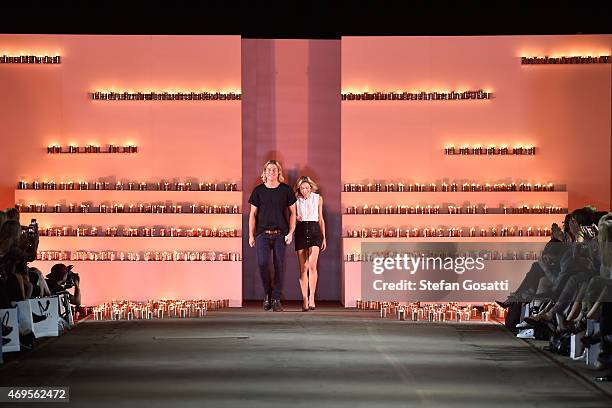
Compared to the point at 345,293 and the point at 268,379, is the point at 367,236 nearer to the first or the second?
the point at 345,293

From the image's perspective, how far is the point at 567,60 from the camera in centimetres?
1407

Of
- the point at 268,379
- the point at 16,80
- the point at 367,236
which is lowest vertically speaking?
the point at 268,379

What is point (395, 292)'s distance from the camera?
13.8 m

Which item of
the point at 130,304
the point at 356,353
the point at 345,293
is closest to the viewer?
the point at 356,353

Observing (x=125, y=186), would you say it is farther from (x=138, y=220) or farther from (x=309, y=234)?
(x=309, y=234)

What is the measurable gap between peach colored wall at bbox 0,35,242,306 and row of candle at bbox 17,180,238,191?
10 centimetres

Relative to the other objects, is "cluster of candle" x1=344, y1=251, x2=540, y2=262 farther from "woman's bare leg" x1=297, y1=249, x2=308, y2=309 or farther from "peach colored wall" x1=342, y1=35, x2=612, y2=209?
"peach colored wall" x1=342, y1=35, x2=612, y2=209

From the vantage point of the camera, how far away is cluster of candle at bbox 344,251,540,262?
13.7 m

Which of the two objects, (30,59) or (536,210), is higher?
(30,59)

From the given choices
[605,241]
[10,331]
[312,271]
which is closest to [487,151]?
[312,271]

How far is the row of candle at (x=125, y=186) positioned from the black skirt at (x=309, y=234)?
44.1 inches

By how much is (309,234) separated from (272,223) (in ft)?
1.33
